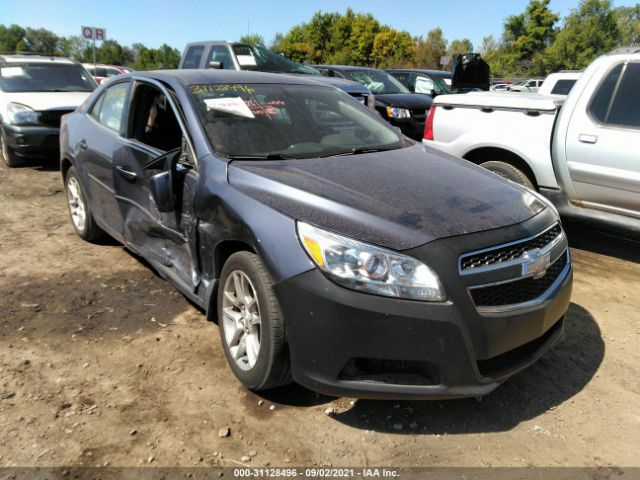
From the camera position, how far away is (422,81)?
13.9m

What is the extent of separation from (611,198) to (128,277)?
4.07m

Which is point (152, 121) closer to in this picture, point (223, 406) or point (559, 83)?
point (223, 406)

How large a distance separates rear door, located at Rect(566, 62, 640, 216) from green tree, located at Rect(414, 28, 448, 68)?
1993 inches

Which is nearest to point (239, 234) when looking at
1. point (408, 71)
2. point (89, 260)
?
point (89, 260)

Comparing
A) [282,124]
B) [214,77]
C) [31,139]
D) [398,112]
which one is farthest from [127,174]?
[398,112]

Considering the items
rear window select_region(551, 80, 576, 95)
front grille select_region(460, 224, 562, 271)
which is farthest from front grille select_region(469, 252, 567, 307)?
rear window select_region(551, 80, 576, 95)

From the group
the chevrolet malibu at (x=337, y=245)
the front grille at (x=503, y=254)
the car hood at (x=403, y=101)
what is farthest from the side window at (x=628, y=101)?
the car hood at (x=403, y=101)

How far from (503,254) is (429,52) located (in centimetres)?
5661

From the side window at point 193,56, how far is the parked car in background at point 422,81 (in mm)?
5412

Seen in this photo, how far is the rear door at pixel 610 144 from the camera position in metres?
4.49

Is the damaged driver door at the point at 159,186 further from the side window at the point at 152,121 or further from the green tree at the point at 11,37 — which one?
the green tree at the point at 11,37

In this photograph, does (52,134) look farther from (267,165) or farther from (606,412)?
(606,412)

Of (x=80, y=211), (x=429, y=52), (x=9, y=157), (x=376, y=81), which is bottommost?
(x=9, y=157)

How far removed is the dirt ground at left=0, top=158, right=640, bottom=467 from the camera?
2.50 m
